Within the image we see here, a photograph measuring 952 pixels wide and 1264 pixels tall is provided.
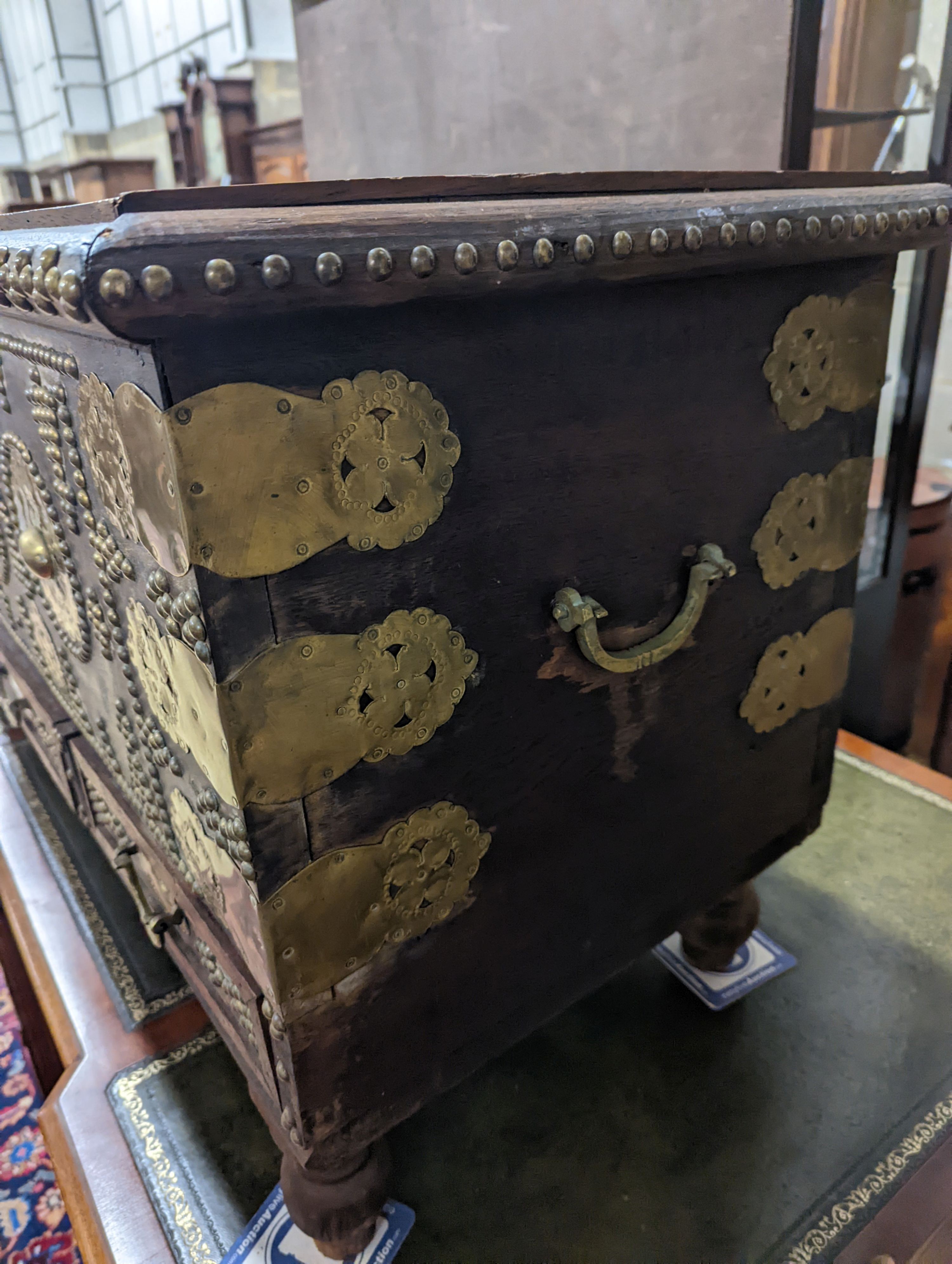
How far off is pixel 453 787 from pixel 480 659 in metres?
0.10

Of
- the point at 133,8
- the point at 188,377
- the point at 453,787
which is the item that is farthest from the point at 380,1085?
the point at 133,8

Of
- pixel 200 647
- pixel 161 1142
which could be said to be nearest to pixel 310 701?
pixel 200 647

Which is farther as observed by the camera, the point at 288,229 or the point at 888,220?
the point at 888,220

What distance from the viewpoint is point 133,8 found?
6.59 meters

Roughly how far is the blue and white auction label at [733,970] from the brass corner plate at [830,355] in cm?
60

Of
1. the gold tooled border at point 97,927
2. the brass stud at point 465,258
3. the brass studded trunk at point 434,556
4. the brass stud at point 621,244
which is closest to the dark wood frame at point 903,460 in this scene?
the brass studded trunk at point 434,556

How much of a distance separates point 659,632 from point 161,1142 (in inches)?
28.2

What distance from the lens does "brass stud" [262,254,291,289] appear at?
0.39 meters

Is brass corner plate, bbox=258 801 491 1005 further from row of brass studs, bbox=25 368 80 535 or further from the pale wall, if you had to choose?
the pale wall

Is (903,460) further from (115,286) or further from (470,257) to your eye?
(115,286)

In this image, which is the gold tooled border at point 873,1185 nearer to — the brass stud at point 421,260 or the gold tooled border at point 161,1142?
the gold tooled border at point 161,1142

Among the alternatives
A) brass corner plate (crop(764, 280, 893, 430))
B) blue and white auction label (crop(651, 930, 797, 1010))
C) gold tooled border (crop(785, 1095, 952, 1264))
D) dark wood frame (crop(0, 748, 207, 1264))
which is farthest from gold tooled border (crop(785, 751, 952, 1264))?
brass corner plate (crop(764, 280, 893, 430))

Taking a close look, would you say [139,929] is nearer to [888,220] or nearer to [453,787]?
[453,787]

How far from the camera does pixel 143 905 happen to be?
3.06 ft
